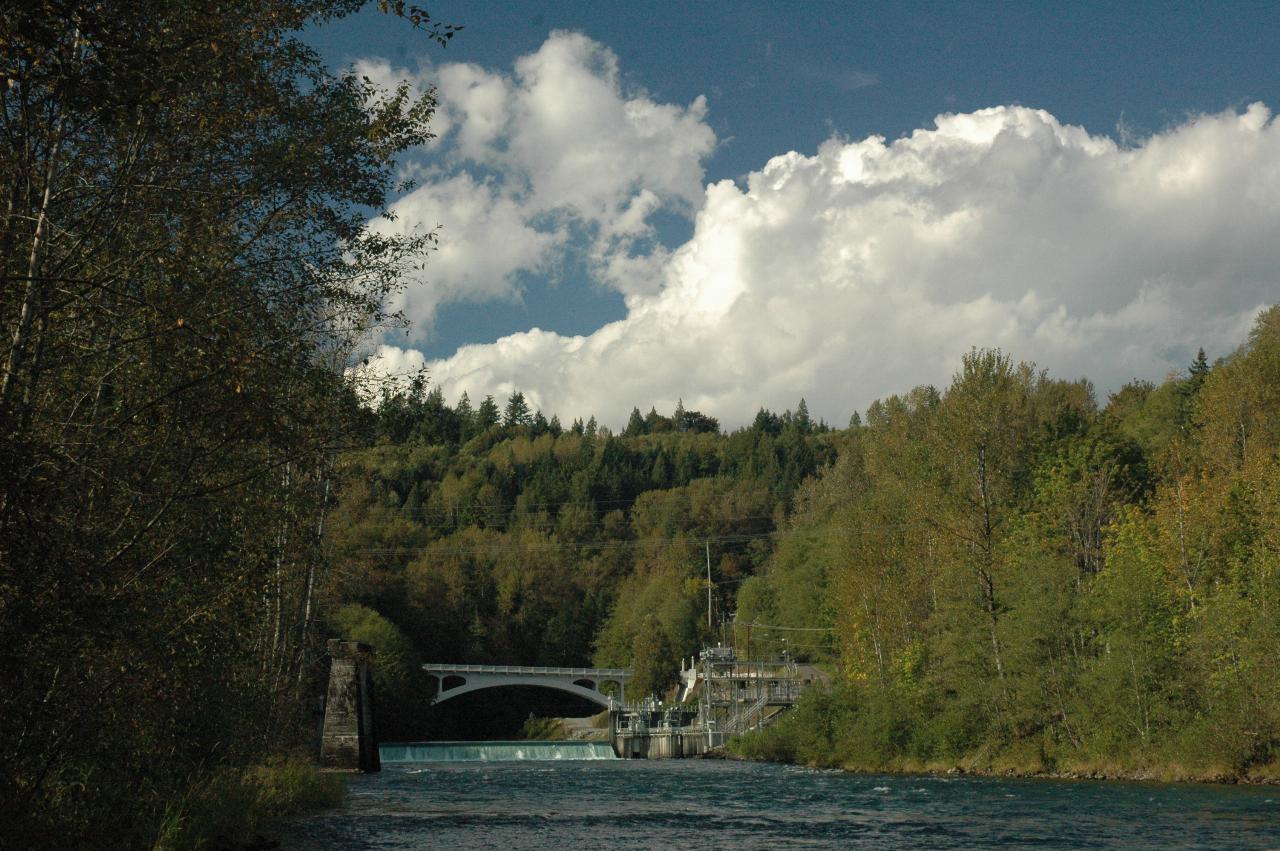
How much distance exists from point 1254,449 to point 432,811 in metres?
37.4

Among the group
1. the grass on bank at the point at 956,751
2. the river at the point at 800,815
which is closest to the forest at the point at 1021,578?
the grass on bank at the point at 956,751

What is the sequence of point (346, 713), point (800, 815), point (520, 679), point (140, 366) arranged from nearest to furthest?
point (140, 366) < point (800, 815) < point (346, 713) < point (520, 679)

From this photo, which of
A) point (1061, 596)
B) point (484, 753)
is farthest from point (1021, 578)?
point (484, 753)

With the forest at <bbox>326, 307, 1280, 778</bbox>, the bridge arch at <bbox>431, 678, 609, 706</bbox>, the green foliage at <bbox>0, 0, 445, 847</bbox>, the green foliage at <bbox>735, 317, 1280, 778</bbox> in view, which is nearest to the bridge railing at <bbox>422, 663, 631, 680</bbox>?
the bridge arch at <bbox>431, 678, 609, 706</bbox>

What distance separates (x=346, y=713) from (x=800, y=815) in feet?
88.1

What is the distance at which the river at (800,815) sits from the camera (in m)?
23.0

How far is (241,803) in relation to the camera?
20688 mm

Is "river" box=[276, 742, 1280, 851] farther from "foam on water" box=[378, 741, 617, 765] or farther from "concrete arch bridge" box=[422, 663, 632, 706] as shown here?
"concrete arch bridge" box=[422, 663, 632, 706]

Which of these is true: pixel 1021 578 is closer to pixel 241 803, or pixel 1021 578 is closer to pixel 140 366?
pixel 241 803

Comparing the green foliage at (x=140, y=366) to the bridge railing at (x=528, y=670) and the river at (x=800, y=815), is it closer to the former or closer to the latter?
the river at (x=800, y=815)

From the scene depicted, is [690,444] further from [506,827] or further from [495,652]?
[506,827]

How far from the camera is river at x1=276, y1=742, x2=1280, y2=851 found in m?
23.0

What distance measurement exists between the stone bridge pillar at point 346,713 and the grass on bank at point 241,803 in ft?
58.8

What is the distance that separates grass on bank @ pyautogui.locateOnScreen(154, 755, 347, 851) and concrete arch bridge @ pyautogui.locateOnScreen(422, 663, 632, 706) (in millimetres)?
69949
